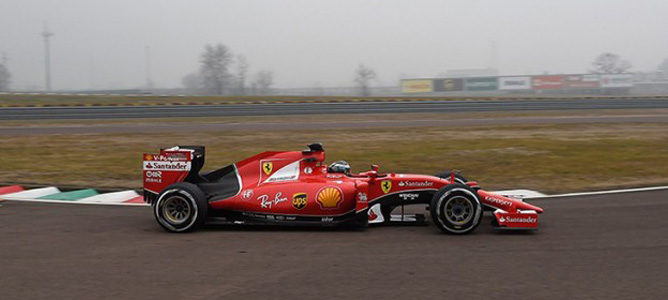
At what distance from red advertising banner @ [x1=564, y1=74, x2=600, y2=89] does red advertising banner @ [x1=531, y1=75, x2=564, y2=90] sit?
82 cm

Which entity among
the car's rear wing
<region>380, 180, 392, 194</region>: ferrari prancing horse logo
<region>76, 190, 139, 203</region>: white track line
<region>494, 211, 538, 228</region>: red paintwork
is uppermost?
the car's rear wing

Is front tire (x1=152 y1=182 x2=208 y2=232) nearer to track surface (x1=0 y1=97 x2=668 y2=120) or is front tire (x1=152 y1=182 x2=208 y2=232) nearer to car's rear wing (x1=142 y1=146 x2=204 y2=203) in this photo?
car's rear wing (x1=142 y1=146 x2=204 y2=203)

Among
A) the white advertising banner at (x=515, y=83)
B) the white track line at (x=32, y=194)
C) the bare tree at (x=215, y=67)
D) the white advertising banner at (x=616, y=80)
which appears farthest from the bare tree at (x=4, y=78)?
the white track line at (x=32, y=194)

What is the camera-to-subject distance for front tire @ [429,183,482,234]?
7375 mm

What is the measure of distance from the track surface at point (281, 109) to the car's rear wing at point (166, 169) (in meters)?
27.6

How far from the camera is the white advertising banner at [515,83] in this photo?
86.9 m

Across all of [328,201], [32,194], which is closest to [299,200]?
[328,201]

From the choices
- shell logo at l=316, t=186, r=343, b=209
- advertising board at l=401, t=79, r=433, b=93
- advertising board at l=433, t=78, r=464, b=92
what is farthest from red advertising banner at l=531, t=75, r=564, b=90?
shell logo at l=316, t=186, r=343, b=209

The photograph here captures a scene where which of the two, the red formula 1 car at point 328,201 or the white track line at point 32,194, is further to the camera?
the white track line at point 32,194

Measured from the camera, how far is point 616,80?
79938mm

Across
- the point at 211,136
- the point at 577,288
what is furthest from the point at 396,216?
the point at 211,136

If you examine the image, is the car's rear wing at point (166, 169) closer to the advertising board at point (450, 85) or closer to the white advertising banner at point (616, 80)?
the white advertising banner at point (616, 80)

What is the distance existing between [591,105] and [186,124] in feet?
88.6

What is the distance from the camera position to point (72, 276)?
18.8 ft
